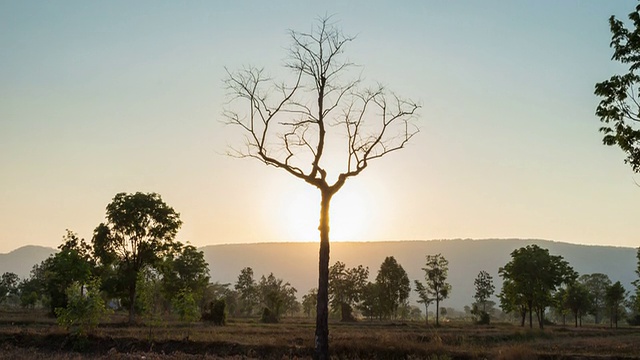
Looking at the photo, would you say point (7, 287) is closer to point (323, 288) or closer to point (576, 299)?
point (323, 288)

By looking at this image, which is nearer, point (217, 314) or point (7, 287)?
point (217, 314)

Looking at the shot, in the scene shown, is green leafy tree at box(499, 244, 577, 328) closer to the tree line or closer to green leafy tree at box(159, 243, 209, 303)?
the tree line

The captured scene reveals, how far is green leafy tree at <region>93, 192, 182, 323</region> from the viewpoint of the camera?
58875 millimetres

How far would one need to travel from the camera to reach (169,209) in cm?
6144

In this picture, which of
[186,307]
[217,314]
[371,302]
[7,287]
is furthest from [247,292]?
[186,307]

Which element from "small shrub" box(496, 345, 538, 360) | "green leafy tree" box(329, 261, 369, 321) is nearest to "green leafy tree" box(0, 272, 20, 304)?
"green leafy tree" box(329, 261, 369, 321)

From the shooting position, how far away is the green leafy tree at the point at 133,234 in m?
58.9

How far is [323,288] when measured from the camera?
24000mm

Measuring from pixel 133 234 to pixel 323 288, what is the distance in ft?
138

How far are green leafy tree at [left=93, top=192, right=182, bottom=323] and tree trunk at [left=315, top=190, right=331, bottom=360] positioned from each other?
4018 centimetres

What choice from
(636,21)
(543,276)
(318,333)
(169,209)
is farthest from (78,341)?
(543,276)

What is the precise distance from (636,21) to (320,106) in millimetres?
14309

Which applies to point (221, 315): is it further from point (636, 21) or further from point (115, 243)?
point (636, 21)

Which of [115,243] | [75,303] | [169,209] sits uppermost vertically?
[169,209]
